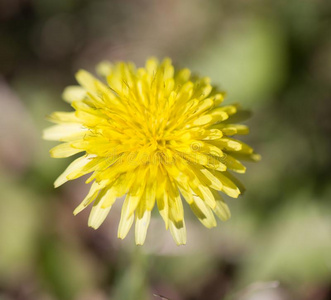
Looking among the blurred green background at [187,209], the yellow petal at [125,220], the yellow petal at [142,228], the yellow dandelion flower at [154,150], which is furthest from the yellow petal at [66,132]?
the blurred green background at [187,209]

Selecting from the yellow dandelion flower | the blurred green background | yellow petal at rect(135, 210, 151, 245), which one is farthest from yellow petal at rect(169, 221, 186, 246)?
the blurred green background

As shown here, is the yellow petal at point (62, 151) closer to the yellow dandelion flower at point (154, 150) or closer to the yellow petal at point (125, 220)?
the yellow dandelion flower at point (154, 150)

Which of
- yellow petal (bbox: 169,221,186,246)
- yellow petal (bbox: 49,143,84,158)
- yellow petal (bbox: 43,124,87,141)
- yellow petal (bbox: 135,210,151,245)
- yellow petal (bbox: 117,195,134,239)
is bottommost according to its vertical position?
yellow petal (bbox: 169,221,186,246)

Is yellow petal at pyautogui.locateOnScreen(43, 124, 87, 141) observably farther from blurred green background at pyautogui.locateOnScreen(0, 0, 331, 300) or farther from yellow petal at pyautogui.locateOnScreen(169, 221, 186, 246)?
blurred green background at pyautogui.locateOnScreen(0, 0, 331, 300)

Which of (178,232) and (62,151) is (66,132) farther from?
(178,232)

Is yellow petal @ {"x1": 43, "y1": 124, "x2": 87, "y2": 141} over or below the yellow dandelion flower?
over

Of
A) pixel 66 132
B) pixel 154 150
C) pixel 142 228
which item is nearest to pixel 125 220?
pixel 142 228
